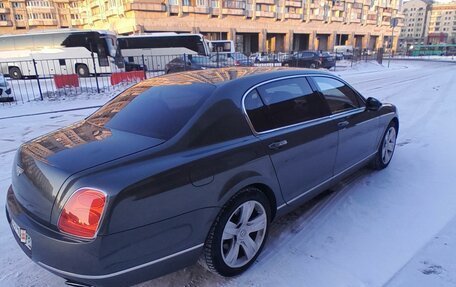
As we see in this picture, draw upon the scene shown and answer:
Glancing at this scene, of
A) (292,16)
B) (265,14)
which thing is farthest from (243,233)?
(292,16)

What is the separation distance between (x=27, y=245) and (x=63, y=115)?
7961mm

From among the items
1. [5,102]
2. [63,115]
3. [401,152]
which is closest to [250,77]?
[401,152]

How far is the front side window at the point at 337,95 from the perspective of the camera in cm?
341

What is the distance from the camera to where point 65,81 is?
14086 mm

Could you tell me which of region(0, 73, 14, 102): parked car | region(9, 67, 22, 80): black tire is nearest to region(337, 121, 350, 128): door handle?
region(0, 73, 14, 102): parked car

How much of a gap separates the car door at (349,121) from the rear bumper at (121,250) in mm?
1908

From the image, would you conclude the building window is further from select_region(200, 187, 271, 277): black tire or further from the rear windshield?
select_region(200, 187, 271, 277): black tire

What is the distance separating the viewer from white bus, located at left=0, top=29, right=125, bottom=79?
22.8 meters

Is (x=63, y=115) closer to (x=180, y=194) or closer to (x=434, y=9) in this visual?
(x=180, y=194)

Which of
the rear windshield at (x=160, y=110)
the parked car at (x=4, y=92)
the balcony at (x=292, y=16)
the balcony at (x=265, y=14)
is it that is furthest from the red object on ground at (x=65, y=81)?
the balcony at (x=292, y=16)

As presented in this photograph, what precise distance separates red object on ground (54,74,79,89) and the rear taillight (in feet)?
45.4

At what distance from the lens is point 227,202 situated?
7.56ft

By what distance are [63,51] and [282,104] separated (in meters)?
24.5

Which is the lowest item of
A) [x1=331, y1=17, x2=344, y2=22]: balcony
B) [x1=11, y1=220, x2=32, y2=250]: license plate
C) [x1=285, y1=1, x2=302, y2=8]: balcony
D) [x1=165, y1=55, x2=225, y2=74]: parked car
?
[x1=165, y1=55, x2=225, y2=74]: parked car
